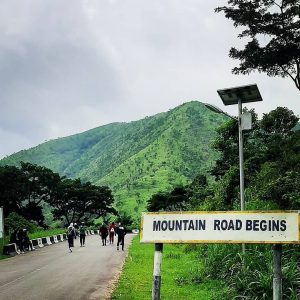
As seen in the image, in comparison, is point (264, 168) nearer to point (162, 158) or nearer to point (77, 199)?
point (77, 199)

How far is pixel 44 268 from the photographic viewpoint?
2052 cm

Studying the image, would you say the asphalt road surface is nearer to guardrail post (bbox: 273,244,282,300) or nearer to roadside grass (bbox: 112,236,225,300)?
roadside grass (bbox: 112,236,225,300)

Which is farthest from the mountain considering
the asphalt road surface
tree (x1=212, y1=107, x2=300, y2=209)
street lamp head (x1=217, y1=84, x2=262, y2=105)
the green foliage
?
street lamp head (x1=217, y1=84, x2=262, y2=105)

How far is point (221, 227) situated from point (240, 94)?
29.0ft

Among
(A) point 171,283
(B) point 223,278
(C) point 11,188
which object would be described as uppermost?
(C) point 11,188

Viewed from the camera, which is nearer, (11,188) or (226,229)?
(226,229)

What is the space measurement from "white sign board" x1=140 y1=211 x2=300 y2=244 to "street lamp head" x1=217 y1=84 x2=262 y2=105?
26.4 ft

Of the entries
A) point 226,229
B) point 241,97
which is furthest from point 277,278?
point 241,97

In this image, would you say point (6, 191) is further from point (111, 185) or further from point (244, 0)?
point (111, 185)

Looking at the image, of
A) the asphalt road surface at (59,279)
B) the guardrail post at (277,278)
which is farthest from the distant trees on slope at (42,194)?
the guardrail post at (277,278)

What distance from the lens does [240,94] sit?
51.0 feet

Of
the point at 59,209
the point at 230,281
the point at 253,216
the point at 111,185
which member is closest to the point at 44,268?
the point at 230,281

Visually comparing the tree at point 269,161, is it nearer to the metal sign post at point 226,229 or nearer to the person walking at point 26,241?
the metal sign post at point 226,229

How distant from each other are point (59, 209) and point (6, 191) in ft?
47.9
